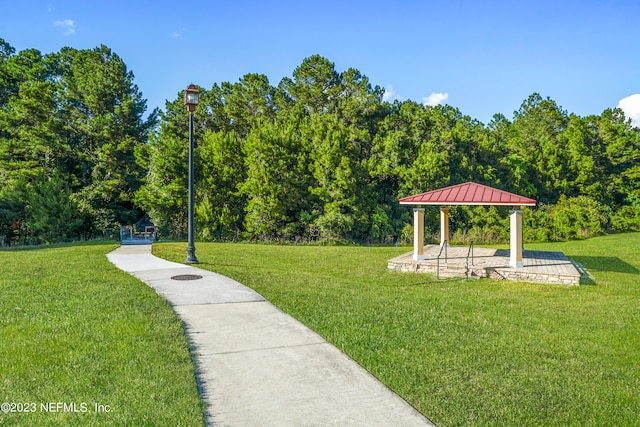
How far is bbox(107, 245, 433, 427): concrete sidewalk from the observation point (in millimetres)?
2998

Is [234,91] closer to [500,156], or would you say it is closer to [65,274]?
[500,156]

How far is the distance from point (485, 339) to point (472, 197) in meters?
5.95

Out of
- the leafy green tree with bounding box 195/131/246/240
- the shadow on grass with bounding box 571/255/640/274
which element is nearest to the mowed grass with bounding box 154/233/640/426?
the shadow on grass with bounding box 571/255/640/274

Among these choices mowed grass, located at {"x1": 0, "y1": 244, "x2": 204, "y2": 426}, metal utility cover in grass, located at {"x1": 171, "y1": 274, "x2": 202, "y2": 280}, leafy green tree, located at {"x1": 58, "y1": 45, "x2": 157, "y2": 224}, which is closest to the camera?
mowed grass, located at {"x1": 0, "y1": 244, "x2": 204, "y2": 426}

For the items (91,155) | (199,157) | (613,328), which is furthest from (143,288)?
(91,155)

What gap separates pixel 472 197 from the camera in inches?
400

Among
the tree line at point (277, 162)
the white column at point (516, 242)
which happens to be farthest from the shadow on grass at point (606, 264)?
the tree line at point (277, 162)

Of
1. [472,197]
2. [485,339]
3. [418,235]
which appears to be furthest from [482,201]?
[485,339]

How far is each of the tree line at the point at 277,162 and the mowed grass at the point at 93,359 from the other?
14804 millimetres

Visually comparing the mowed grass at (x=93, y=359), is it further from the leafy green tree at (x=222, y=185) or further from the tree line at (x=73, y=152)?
the tree line at (x=73, y=152)

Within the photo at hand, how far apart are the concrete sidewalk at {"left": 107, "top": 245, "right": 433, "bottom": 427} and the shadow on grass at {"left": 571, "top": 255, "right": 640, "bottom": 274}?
9.73m

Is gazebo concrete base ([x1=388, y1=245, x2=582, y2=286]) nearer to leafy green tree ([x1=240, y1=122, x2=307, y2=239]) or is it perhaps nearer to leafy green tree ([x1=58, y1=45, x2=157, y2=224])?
leafy green tree ([x1=240, y1=122, x2=307, y2=239])

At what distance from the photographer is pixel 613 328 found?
5.55m

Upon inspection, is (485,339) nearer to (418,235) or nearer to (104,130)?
(418,235)
